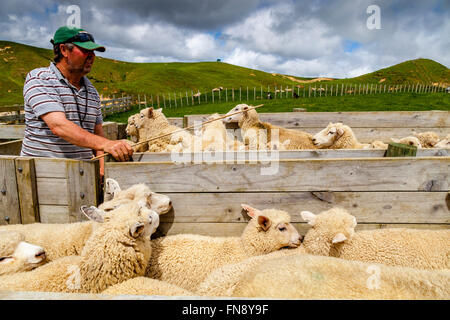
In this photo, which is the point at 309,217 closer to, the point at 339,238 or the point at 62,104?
the point at 339,238

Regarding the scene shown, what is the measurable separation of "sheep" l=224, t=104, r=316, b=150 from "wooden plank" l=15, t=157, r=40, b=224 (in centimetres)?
358

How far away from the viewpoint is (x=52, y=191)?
2.59 meters

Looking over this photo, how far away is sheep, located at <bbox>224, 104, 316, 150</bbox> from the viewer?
534cm

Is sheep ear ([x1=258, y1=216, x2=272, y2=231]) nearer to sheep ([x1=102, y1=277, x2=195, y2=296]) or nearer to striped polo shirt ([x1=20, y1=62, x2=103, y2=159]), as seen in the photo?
sheep ([x1=102, y1=277, x2=195, y2=296])

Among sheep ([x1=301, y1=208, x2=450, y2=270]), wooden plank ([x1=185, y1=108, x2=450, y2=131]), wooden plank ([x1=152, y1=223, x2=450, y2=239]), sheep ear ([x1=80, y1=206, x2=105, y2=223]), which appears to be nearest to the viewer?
sheep ear ([x1=80, y1=206, x2=105, y2=223])

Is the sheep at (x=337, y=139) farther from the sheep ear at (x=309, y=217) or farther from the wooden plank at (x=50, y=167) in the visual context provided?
the wooden plank at (x=50, y=167)

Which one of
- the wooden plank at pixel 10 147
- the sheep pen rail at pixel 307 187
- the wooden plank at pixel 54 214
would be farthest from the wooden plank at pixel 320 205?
the wooden plank at pixel 10 147

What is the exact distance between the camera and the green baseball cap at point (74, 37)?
2904 millimetres

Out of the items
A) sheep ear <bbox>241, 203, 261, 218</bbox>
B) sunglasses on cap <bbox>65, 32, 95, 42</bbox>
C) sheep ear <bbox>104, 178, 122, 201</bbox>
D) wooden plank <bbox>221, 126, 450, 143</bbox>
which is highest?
sunglasses on cap <bbox>65, 32, 95, 42</bbox>

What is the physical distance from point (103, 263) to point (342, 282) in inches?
63.8

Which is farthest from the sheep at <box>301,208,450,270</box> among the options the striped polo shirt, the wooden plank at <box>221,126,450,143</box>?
the wooden plank at <box>221,126,450,143</box>

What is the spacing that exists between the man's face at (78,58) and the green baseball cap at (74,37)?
0.23 feet

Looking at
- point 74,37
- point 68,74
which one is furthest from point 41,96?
point 74,37

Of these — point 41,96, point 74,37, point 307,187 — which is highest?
point 74,37
